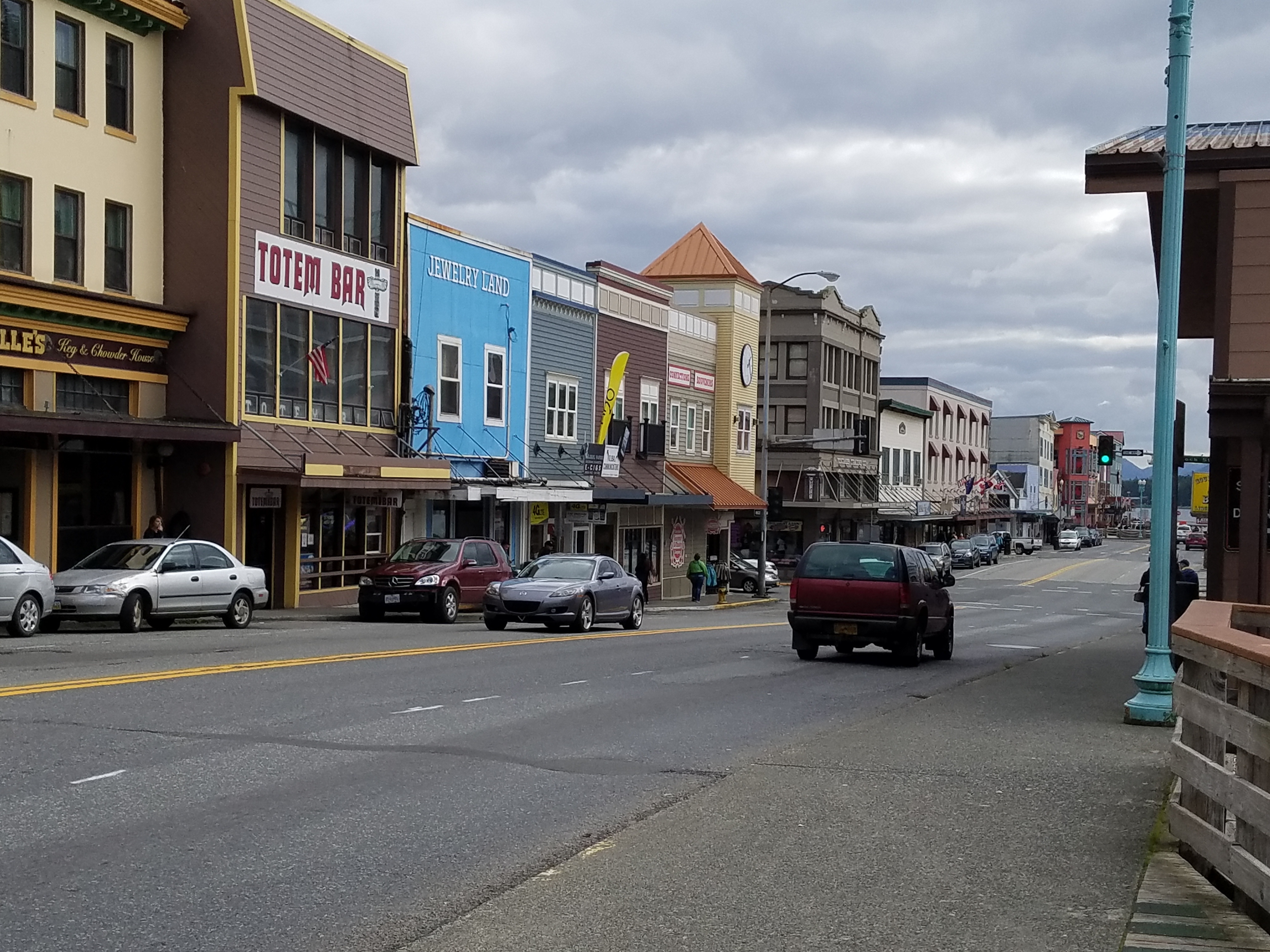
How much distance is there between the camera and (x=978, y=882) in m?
7.41

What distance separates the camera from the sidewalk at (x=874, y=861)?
254 inches

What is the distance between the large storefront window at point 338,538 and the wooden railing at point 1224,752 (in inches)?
1015

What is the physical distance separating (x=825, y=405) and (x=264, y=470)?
46999 millimetres

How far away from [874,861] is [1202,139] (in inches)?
538

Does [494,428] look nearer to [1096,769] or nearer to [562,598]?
[562,598]

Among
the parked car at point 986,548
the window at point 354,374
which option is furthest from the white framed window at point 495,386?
the parked car at point 986,548

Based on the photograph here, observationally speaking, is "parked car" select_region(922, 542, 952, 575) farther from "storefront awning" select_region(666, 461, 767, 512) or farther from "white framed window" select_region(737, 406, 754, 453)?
"storefront awning" select_region(666, 461, 767, 512)

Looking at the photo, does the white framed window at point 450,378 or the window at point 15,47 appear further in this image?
the white framed window at point 450,378

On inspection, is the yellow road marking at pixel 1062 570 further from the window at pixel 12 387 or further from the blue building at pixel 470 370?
the window at pixel 12 387

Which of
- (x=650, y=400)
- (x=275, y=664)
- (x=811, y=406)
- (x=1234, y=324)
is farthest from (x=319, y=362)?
(x=811, y=406)

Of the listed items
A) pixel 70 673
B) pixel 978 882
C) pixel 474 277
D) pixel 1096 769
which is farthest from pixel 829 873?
pixel 474 277

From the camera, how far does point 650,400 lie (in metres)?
49.4

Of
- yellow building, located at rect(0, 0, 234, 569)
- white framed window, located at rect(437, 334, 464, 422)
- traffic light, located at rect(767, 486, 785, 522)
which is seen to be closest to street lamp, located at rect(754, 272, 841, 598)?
traffic light, located at rect(767, 486, 785, 522)

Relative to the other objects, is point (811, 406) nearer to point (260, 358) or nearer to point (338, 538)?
point (338, 538)
